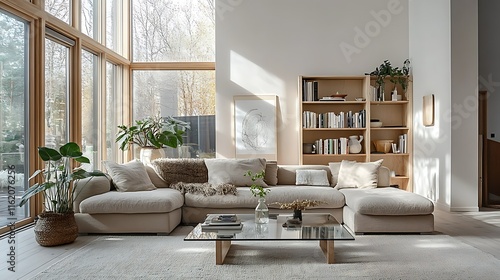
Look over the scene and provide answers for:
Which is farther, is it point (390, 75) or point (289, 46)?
point (289, 46)

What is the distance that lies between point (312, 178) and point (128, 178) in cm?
229

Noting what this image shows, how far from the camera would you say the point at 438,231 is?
201 inches

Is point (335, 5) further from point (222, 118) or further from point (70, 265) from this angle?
point (70, 265)

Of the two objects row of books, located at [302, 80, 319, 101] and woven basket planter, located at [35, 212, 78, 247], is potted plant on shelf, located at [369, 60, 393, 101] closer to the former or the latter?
row of books, located at [302, 80, 319, 101]

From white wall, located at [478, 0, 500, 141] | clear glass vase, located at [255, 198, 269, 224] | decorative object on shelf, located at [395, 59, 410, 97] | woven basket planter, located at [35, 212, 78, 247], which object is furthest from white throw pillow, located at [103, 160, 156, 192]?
white wall, located at [478, 0, 500, 141]

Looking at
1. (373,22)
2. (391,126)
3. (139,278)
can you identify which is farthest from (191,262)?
(373,22)

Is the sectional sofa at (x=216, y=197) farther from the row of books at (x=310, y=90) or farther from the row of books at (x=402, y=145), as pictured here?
the row of books at (x=402, y=145)

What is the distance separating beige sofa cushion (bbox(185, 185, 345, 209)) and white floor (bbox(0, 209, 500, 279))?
3.73 feet

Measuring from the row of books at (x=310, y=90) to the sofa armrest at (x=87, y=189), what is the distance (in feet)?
12.0

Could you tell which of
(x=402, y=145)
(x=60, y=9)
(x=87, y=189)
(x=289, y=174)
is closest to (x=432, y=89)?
(x=402, y=145)

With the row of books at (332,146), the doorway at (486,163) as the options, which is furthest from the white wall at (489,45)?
the row of books at (332,146)

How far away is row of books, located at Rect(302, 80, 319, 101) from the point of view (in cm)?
771

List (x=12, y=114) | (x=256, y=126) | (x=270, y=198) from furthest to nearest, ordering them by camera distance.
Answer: (x=256, y=126), (x=270, y=198), (x=12, y=114)

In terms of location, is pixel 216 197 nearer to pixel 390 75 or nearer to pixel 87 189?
pixel 87 189
